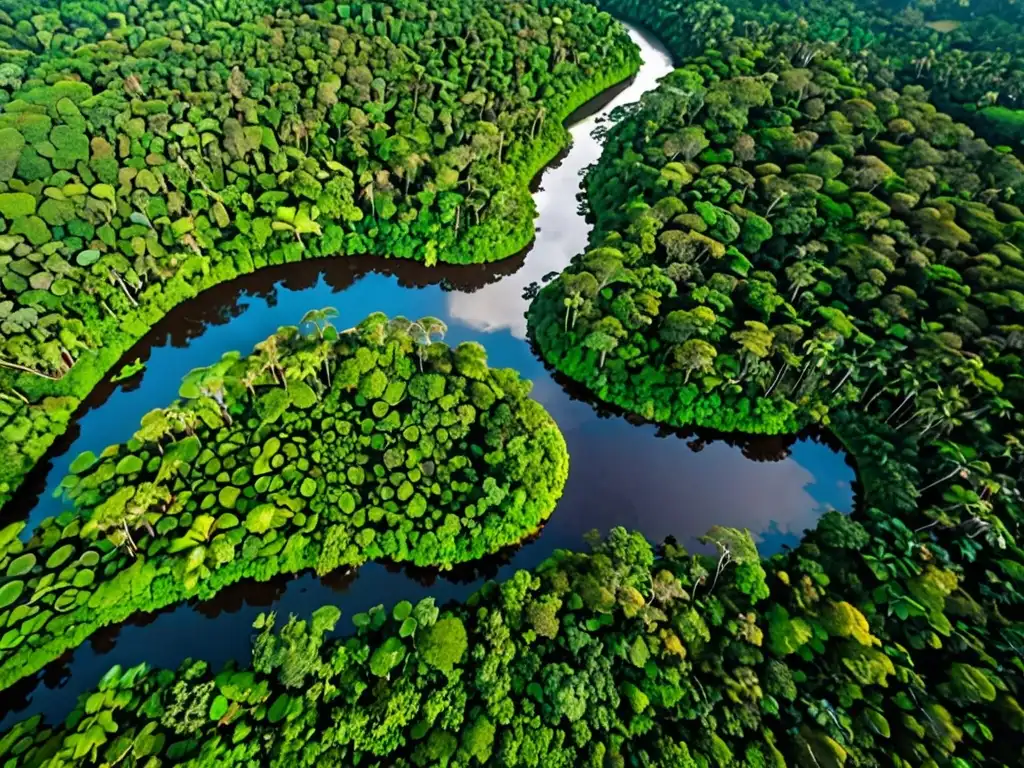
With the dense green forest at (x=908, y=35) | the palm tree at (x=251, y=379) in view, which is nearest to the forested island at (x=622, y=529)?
the palm tree at (x=251, y=379)

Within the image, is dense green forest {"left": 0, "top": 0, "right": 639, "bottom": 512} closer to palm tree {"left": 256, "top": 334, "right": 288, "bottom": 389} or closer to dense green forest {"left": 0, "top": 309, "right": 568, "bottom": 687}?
dense green forest {"left": 0, "top": 309, "right": 568, "bottom": 687}

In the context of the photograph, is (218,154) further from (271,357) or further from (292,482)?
(292,482)

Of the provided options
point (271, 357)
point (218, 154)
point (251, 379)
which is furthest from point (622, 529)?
point (218, 154)

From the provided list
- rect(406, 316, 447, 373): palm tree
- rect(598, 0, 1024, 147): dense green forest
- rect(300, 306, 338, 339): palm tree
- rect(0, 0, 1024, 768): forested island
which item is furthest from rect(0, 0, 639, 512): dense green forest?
rect(598, 0, 1024, 147): dense green forest

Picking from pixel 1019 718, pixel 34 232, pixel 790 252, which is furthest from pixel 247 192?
pixel 1019 718

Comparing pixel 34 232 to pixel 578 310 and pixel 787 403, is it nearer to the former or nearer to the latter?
Result: pixel 578 310

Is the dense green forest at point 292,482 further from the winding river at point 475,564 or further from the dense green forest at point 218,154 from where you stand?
the dense green forest at point 218,154
